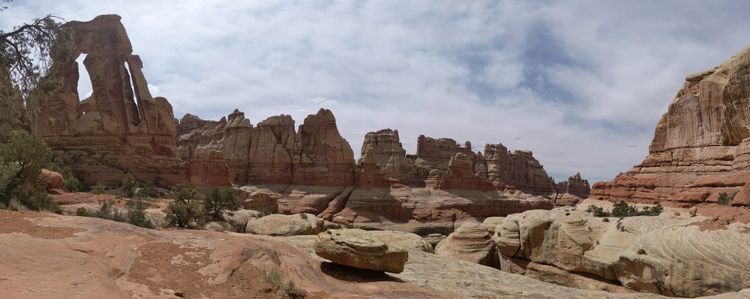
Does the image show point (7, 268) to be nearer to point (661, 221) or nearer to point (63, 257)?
point (63, 257)

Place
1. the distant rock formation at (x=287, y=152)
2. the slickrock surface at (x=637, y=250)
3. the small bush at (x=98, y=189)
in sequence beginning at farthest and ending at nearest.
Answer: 1. the distant rock formation at (x=287, y=152)
2. the small bush at (x=98, y=189)
3. the slickrock surface at (x=637, y=250)

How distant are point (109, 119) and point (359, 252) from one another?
40541 millimetres

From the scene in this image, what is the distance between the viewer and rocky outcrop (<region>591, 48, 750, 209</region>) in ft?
96.0

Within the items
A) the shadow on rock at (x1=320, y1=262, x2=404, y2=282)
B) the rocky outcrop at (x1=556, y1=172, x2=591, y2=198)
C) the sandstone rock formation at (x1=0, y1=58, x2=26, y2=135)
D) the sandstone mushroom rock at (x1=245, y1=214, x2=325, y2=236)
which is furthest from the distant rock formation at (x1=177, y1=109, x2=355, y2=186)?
the rocky outcrop at (x1=556, y1=172, x2=591, y2=198)

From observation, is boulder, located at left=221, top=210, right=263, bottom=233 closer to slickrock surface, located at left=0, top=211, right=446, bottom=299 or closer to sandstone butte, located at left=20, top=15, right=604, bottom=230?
sandstone butte, located at left=20, top=15, right=604, bottom=230

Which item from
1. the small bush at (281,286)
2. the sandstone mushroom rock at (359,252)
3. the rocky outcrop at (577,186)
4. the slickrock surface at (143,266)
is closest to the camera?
the slickrock surface at (143,266)

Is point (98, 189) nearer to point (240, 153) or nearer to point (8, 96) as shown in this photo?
point (8, 96)

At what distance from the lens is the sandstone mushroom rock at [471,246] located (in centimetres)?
2847

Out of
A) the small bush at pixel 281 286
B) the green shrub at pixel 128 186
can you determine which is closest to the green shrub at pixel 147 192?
the green shrub at pixel 128 186

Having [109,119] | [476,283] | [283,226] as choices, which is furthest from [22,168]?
[109,119]

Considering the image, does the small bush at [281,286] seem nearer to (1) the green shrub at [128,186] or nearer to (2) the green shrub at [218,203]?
(2) the green shrub at [218,203]

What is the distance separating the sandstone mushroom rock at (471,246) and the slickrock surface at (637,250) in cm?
148

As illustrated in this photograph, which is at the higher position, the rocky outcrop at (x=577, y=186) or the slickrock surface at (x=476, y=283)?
the rocky outcrop at (x=577, y=186)

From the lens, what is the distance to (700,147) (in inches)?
1390
